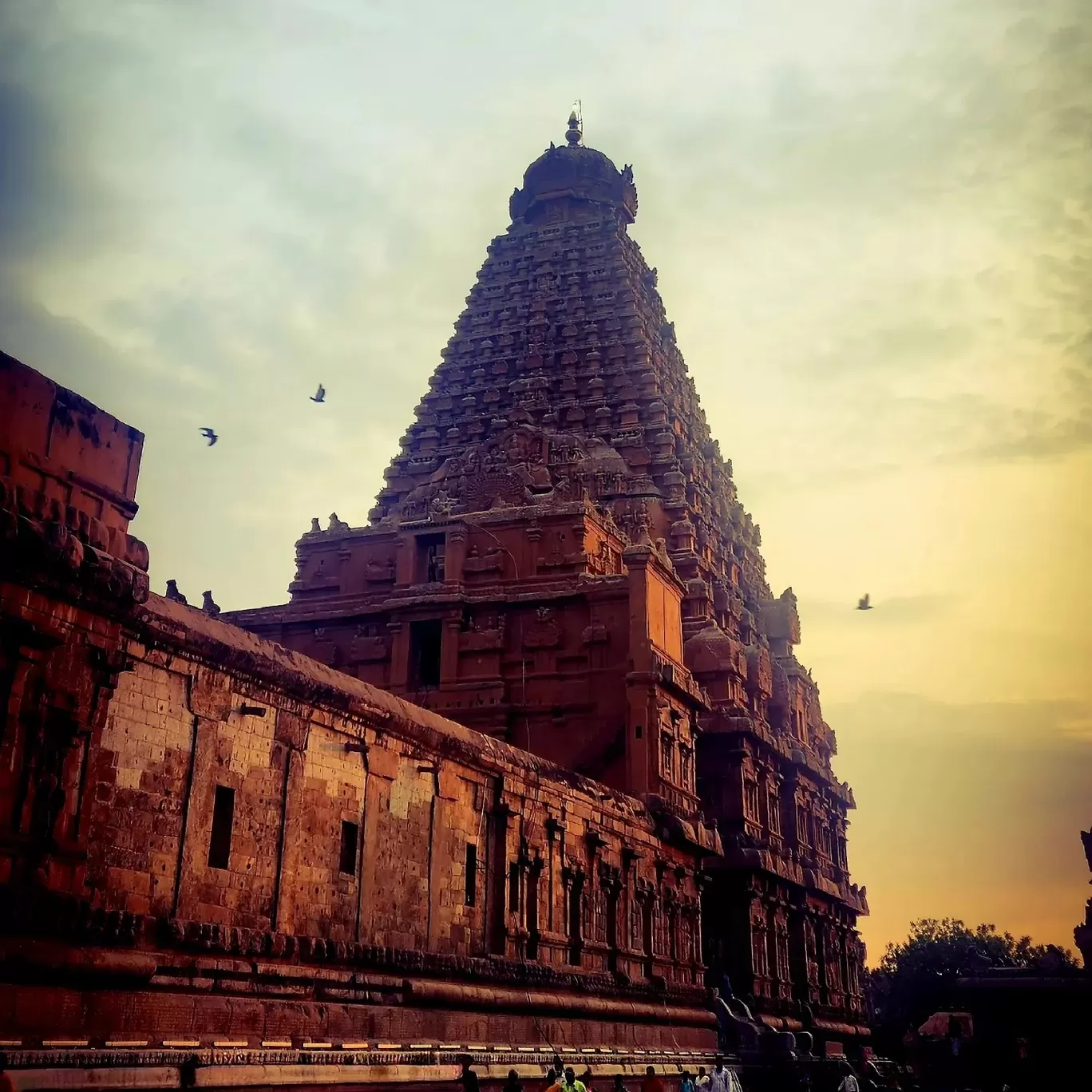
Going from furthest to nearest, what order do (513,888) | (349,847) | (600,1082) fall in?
(600,1082), (513,888), (349,847)

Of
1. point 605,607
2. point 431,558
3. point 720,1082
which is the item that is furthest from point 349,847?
point 431,558

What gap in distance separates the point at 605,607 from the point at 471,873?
11534 mm

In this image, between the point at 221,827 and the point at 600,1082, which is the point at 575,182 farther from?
the point at 221,827

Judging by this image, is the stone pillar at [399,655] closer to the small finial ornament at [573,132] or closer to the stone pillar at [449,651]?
the stone pillar at [449,651]

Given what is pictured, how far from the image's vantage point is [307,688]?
51.1 ft

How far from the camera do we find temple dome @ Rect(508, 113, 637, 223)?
171ft

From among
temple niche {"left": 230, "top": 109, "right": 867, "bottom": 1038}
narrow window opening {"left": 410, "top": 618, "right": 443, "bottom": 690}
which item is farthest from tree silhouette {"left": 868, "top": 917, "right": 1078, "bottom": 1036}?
narrow window opening {"left": 410, "top": 618, "right": 443, "bottom": 690}

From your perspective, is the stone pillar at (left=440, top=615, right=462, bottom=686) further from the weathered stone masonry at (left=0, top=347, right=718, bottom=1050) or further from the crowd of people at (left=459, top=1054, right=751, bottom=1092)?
the crowd of people at (left=459, top=1054, right=751, bottom=1092)

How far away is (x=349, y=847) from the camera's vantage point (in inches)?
633

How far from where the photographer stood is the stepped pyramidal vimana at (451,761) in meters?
12.0

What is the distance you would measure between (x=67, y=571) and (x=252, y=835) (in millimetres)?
4041

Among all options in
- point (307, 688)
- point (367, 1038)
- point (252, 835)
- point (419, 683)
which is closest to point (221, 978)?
point (252, 835)

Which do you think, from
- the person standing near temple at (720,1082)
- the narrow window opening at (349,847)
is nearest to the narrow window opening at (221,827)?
the narrow window opening at (349,847)

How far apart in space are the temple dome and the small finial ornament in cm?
127
